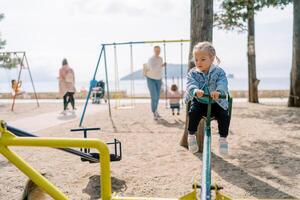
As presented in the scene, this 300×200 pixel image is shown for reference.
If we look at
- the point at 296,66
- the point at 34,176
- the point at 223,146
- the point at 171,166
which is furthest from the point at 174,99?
the point at 34,176

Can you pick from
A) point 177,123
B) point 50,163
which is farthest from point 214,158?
point 177,123

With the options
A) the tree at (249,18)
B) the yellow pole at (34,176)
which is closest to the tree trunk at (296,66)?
the tree at (249,18)

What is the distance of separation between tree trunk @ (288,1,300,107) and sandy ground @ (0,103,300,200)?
13.1 feet

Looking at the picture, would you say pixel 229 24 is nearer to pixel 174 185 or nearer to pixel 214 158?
pixel 214 158

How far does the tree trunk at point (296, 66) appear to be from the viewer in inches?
437

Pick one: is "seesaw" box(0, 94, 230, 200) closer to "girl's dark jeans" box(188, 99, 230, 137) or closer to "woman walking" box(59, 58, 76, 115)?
"girl's dark jeans" box(188, 99, 230, 137)

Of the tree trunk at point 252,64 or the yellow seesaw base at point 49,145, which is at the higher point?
the tree trunk at point 252,64

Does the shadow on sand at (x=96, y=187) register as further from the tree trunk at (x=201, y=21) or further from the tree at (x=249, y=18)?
the tree at (x=249, y=18)

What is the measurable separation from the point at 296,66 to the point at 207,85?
891 centimetres

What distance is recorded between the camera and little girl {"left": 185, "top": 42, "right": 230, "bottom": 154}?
3.32m

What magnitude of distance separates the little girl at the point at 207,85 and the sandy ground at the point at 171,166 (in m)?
0.79

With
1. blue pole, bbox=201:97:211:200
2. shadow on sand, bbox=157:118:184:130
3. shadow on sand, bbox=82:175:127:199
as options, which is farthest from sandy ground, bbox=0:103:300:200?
blue pole, bbox=201:97:211:200

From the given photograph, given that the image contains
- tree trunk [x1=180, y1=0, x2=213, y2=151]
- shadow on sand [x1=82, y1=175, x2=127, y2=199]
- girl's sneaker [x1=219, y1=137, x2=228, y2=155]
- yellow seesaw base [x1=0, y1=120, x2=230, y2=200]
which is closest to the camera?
yellow seesaw base [x1=0, y1=120, x2=230, y2=200]

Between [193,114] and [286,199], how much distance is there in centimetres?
120
